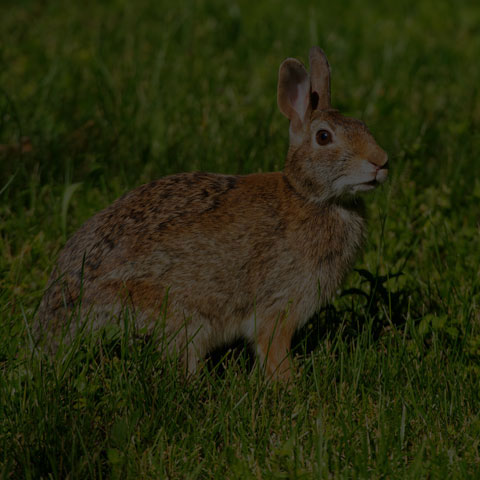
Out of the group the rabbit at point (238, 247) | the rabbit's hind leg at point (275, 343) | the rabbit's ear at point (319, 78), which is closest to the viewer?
the rabbit at point (238, 247)

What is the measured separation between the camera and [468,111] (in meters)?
7.22

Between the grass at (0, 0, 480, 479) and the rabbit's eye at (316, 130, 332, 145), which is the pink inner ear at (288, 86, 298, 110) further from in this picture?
the grass at (0, 0, 480, 479)

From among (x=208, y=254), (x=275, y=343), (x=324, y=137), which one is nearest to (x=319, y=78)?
(x=324, y=137)

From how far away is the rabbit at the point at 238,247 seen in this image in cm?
412

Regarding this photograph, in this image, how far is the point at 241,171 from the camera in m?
5.78

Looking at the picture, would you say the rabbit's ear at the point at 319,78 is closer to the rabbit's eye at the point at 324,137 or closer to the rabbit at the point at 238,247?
the rabbit at the point at 238,247

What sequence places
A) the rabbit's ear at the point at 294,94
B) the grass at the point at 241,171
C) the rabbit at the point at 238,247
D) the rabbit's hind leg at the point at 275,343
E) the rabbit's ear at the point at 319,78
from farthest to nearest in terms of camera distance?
1. the rabbit's ear at the point at 319,78
2. the rabbit's ear at the point at 294,94
3. the rabbit's hind leg at the point at 275,343
4. the rabbit at the point at 238,247
5. the grass at the point at 241,171

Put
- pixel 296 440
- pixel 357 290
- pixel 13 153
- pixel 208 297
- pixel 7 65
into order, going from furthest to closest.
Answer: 1. pixel 7 65
2. pixel 13 153
3. pixel 357 290
4. pixel 208 297
5. pixel 296 440

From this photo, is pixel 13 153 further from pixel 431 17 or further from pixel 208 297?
pixel 431 17

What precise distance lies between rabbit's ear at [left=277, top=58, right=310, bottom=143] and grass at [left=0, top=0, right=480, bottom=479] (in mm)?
716

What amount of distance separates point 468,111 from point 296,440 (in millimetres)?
4490

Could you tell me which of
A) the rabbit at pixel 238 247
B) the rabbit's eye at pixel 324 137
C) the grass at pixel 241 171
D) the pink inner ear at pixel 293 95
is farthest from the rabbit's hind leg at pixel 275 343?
the pink inner ear at pixel 293 95

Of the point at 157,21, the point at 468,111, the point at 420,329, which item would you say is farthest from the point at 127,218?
the point at 157,21

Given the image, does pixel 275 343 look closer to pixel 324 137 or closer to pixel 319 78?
pixel 324 137
